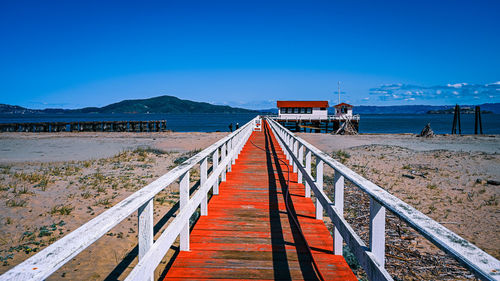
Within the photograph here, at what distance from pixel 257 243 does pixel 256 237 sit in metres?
0.20

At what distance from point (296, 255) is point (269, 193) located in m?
2.96

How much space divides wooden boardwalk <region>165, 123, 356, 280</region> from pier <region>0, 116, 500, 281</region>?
0.4 inches

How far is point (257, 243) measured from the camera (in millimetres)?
4168

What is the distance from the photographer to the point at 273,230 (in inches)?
183

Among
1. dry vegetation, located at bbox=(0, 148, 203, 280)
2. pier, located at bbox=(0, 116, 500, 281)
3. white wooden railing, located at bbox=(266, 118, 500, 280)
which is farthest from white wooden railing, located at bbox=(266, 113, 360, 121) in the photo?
white wooden railing, located at bbox=(266, 118, 500, 280)

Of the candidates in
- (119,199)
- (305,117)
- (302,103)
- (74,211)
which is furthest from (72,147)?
(302,103)

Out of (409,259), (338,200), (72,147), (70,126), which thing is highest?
(70,126)

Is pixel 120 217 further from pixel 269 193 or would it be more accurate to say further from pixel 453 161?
pixel 453 161

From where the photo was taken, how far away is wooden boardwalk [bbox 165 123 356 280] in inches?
134

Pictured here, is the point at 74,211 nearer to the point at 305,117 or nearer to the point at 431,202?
the point at 431,202

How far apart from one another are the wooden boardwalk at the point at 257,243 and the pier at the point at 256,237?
1 cm

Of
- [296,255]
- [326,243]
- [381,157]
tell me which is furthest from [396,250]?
[381,157]

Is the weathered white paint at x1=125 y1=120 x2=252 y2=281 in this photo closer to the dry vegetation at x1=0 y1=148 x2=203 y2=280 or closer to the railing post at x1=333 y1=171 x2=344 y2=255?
the railing post at x1=333 y1=171 x2=344 y2=255

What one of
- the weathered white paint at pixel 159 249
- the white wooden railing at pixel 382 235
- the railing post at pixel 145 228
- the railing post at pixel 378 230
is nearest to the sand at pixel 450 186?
the white wooden railing at pixel 382 235
